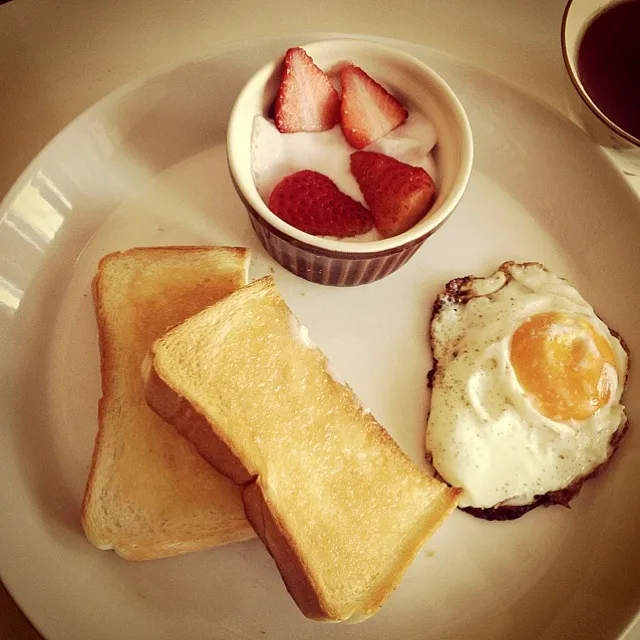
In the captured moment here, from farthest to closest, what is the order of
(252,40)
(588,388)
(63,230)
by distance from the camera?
1. (252,40)
2. (63,230)
3. (588,388)

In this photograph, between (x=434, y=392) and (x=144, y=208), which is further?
(x=144, y=208)

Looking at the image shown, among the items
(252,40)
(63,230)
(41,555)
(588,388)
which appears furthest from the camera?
(252,40)

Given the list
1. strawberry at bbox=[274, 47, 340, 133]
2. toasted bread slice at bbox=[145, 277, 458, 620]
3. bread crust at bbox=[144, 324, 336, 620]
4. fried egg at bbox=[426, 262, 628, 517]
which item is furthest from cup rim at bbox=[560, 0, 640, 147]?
bread crust at bbox=[144, 324, 336, 620]

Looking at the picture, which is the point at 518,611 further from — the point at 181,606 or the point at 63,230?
the point at 63,230

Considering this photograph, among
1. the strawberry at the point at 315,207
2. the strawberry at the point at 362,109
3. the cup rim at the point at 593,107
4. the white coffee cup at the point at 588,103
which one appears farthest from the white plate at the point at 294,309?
the strawberry at the point at 362,109

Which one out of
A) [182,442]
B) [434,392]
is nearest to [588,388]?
[434,392]

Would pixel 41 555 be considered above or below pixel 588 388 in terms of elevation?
above

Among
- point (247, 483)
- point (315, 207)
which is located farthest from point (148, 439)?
point (315, 207)

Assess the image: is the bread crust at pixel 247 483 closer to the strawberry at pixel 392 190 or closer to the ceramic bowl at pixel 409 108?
the ceramic bowl at pixel 409 108
